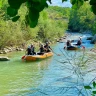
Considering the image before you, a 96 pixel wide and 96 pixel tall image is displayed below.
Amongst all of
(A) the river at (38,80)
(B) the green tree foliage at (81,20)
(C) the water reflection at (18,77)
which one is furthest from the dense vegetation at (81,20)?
(A) the river at (38,80)

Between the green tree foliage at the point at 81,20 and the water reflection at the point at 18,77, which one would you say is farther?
the green tree foliage at the point at 81,20

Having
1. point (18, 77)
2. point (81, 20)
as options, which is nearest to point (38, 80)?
point (18, 77)

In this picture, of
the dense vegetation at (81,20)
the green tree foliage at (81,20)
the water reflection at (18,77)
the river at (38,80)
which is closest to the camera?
the river at (38,80)

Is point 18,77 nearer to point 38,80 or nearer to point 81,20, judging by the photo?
point 38,80

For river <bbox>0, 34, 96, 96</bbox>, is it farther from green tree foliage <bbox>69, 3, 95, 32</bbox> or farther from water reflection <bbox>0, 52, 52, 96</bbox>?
green tree foliage <bbox>69, 3, 95, 32</bbox>

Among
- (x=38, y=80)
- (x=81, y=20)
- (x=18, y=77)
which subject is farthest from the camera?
(x=81, y=20)

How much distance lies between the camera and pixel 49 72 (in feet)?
50.0

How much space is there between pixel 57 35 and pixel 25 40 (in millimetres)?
12694

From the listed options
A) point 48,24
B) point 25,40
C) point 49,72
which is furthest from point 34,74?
point 48,24

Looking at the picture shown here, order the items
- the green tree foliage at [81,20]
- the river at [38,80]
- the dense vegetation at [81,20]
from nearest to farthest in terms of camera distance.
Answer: the river at [38,80] → the dense vegetation at [81,20] → the green tree foliage at [81,20]

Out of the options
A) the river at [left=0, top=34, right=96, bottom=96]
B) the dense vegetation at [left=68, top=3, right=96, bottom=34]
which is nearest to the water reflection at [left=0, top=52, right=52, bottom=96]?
the river at [left=0, top=34, right=96, bottom=96]

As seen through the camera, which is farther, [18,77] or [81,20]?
[81,20]

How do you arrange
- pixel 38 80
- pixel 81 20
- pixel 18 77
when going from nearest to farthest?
pixel 38 80 < pixel 18 77 < pixel 81 20

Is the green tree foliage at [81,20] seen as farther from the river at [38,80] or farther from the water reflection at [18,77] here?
the river at [38,80]
